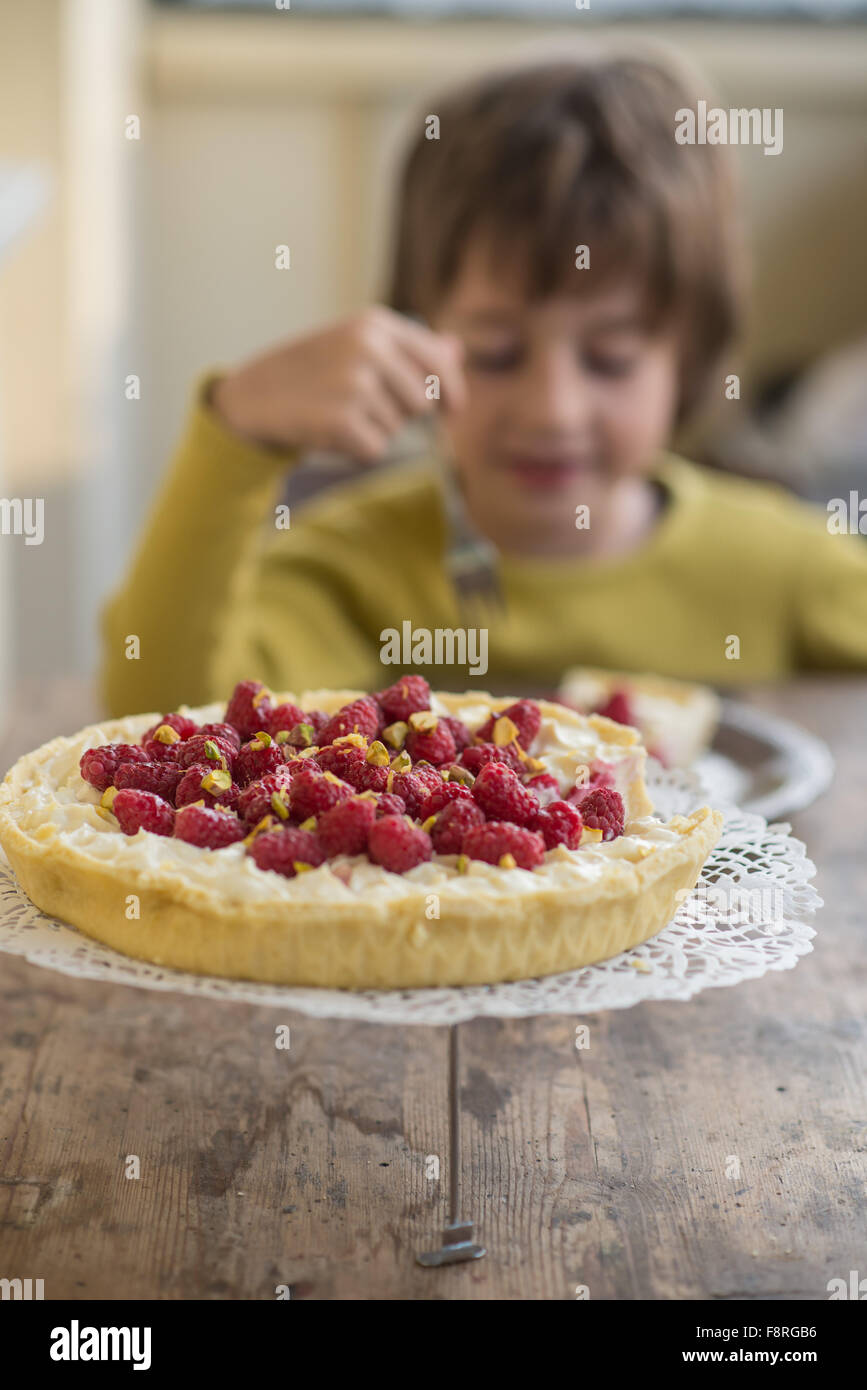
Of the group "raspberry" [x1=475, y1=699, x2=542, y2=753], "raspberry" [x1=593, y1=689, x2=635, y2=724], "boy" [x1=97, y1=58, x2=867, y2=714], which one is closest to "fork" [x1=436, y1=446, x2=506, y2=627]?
"boy" [x1=97, y1=58, x2=867, y2=714]

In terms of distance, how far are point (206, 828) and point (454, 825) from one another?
0.39ft

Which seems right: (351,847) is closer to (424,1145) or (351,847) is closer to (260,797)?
(260,797)

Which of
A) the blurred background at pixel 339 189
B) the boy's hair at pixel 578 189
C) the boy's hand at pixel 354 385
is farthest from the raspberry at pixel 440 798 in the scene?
the blurred background at pixel 339 189

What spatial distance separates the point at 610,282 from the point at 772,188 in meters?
3.02

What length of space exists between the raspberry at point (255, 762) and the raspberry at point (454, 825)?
0.30 feet

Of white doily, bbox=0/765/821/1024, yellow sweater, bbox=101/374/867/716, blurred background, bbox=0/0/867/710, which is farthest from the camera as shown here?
blurred background, bbox=0/0/867/710

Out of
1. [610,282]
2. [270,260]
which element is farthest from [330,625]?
[270,260]

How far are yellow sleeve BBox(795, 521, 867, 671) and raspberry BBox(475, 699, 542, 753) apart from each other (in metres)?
1.19

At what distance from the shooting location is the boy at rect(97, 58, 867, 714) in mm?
1405

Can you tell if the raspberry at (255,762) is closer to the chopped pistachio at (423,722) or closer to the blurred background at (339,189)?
the chopped pistachio at (423,722)

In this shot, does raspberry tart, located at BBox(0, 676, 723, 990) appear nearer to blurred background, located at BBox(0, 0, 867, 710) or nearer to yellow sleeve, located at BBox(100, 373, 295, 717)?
yellow sleeve, located at BBox(100, 373, 295, 717)

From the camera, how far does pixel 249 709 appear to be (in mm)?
817

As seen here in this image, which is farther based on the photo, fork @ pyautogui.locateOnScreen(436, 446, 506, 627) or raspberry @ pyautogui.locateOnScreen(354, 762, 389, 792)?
fork @ pyautogui.locateOnScreen(436, 446, 506, 627)
